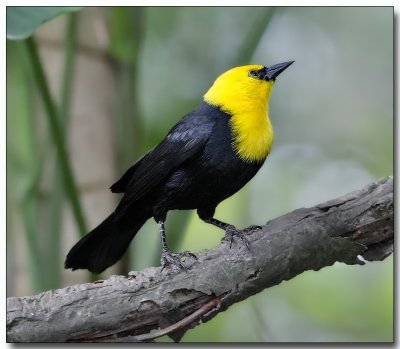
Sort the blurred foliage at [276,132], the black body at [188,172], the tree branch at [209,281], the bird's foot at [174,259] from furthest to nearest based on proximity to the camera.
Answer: the blurred foliage at [276,132]
the black body at [188,172]
the bird's foot at [174,259]
the tree branch at [209,281]

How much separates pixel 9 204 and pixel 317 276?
126cm

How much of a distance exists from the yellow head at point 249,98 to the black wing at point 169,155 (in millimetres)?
91

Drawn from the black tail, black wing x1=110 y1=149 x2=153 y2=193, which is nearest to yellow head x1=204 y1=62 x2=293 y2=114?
black wing x1=110 y1=149 x2=153 y2=193

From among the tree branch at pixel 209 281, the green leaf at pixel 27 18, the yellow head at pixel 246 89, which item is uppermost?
the green leaf at pixel 27 18

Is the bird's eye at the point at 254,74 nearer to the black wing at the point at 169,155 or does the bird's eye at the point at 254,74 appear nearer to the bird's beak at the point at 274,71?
the bird's beak at the point at 274,71

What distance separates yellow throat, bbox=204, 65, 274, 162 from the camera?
2.03 m

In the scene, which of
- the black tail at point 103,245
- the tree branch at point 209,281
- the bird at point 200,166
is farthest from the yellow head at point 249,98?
the black tail at point 103,245

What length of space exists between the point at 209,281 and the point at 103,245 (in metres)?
0.46

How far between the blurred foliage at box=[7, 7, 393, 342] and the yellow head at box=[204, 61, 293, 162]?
161 mm

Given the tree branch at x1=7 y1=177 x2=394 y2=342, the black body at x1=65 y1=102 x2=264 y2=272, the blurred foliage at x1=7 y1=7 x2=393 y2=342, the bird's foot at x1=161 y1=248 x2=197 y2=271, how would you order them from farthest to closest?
the blurred foliage at x1=7 y1=7 x2=393 y2=342, the black body at x1=65 y1=102 x2=264 y2=272, the bird's foot at x1=161 y1=248 x2=197 y2=271, the tree branch at x1=7 y1=177 x2=394 y2=342

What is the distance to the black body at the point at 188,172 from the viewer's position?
1.99m

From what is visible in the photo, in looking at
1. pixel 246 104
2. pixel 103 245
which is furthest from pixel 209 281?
pixel 246 104

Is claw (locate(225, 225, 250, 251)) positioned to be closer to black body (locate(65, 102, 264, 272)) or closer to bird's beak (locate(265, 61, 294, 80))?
black body (locate(65, 102, 264, 272))
